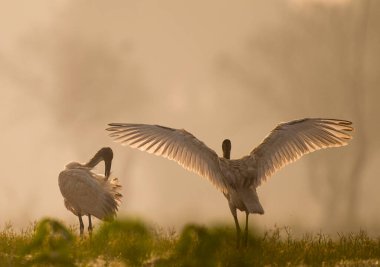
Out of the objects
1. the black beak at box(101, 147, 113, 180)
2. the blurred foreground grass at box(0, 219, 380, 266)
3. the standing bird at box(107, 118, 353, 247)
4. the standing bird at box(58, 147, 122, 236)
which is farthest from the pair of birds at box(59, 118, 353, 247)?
the black beak at box(101, 147, 113, 180)

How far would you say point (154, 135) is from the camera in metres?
11.2

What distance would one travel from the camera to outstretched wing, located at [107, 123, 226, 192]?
11.1 metres

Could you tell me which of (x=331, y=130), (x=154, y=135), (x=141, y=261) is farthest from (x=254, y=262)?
(x=331, y=130)

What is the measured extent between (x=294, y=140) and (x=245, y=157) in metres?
0.85

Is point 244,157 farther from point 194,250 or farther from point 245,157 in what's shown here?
point 194,250

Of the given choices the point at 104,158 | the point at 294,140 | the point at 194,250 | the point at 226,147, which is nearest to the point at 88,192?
the point at 104,158

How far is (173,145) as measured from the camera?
11.3 metres

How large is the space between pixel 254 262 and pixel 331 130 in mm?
3486

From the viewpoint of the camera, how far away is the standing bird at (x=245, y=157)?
441 inches

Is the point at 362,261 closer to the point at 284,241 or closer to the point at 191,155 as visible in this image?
the point at 284,241

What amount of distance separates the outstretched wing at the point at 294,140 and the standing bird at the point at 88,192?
3.39 meters

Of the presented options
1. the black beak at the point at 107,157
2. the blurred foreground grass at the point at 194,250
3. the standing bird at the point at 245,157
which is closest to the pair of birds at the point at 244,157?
the standing bird at the point at 245,157

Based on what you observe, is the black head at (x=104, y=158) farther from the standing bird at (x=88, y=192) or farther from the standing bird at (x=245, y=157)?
the standing bird at (x=245, y=157)

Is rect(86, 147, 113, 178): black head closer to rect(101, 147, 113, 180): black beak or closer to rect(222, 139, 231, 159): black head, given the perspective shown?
rect(101, 147, 113, 180): black beak
